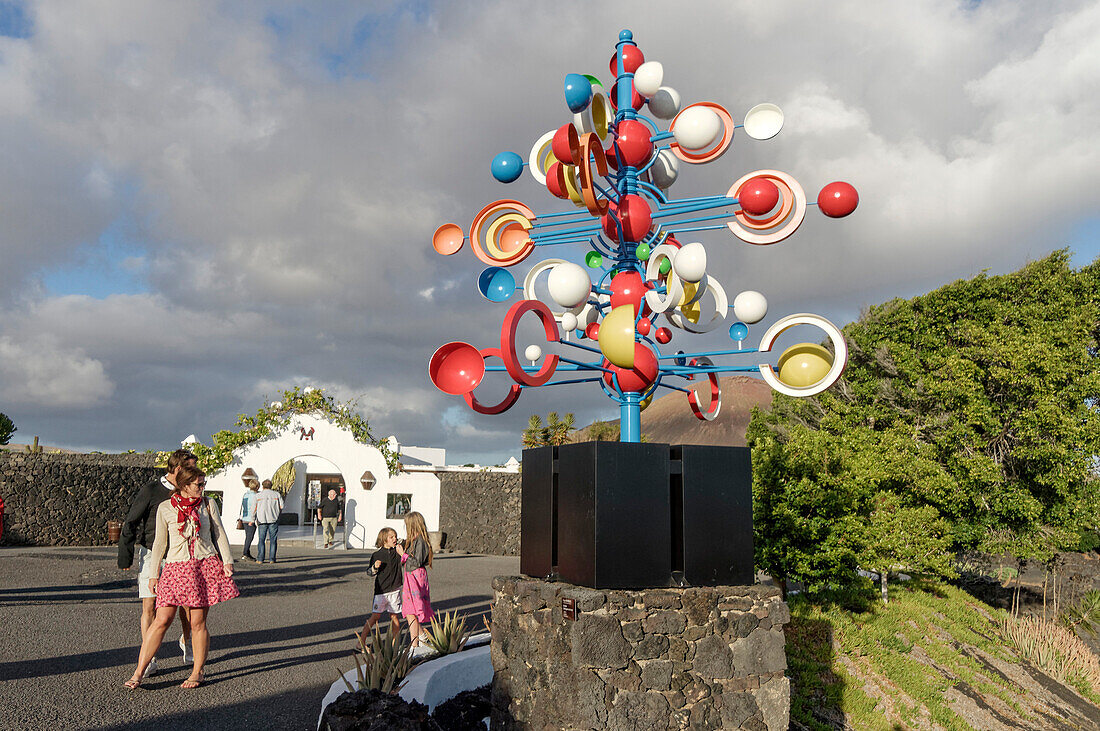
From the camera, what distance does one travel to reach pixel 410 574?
21.8 ft

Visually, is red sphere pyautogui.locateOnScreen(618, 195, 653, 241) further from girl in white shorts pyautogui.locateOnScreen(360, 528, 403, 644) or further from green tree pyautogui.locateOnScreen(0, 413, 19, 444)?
green tree pyautogui.locateOnScreen(0, 413, 19, 444)

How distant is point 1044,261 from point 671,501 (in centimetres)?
2155

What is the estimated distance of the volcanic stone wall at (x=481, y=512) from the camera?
19375mm

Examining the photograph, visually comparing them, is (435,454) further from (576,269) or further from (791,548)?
Answer: (576,269)

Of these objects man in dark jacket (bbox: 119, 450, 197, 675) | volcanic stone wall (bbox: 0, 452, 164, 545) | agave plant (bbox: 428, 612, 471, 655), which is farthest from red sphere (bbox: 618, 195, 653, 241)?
volcanic stone wall (bbox: 0, 452, 164, 545)

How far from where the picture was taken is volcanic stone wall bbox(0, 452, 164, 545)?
17.1 m

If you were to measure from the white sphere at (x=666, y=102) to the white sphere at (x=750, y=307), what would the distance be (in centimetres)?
183

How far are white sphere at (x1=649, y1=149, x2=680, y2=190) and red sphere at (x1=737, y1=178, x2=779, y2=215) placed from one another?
95cm

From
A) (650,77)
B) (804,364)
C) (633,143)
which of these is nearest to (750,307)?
(804,364)

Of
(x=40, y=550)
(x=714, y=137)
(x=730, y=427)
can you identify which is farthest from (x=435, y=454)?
(x=730, y=427)

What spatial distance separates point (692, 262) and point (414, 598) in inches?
160

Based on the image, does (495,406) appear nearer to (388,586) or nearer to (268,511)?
(388,586)

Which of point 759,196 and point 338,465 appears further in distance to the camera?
point 338,465

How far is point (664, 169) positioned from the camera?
6387 millimetres
